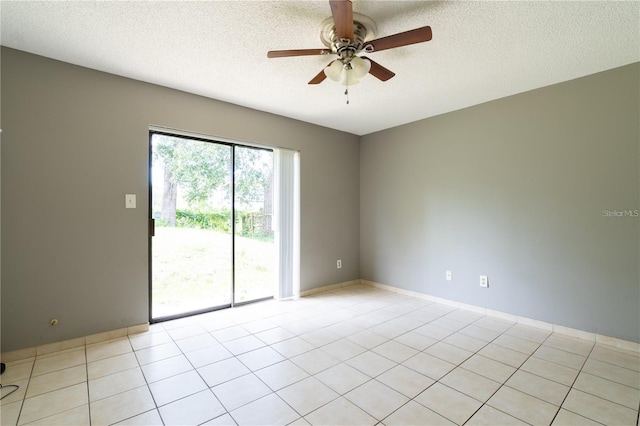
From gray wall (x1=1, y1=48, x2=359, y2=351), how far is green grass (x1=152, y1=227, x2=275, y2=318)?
26 centimetres

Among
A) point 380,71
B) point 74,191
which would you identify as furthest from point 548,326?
point 74,191

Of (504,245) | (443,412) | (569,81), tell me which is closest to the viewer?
(443,412)

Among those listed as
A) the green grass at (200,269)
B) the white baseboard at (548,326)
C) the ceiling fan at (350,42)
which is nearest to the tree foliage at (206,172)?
the green grass at (200,269)

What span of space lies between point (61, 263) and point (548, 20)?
13.3ft

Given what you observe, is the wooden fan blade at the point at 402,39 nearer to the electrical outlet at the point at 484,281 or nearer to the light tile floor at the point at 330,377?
the light tile floor at the point at 330,377

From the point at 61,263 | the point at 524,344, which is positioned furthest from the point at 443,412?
the point at 61,263

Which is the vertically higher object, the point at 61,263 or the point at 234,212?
the point at 234,212

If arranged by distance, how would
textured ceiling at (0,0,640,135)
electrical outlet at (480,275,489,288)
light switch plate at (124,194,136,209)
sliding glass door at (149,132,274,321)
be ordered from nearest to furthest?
1. textured ceiling at (0,0,640,135)
2. light switch plate at (124,194,136,209)
3. sliding glass door at (149,132,274,321)
4. electrical outlet at (480,275,489,288)

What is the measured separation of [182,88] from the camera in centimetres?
299

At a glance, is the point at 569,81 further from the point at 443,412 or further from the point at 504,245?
the point at 443,412

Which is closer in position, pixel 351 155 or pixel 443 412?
pixel 443 412

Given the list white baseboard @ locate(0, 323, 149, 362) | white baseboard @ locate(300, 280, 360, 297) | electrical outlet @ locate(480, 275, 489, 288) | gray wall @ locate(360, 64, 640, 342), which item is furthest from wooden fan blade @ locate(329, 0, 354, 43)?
white baseboard @ locate(300, 280, 360, 297)

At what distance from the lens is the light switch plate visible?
9.04 feet

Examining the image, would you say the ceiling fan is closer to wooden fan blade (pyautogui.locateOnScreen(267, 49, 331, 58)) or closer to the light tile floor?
wooden fan blade (pyautogui.locateOnScreen(267, 49, 331, 58))
